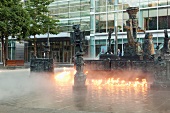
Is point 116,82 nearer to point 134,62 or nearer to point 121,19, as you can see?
point 134,62

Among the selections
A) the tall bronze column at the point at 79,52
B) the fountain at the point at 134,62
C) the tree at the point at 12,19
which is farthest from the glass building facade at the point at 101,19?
the tall bronze column at the point at 79,52

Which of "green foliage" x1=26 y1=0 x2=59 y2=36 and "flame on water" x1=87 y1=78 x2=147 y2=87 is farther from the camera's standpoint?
"green foliage" x1=26 y1=0 x2=59 y2=36

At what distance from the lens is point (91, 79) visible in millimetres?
18203

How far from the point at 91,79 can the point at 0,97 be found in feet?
26.8

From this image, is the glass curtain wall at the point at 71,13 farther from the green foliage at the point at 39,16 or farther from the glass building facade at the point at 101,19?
the green foliage at the point at 39,16

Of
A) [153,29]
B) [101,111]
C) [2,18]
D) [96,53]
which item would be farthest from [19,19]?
[101,111]

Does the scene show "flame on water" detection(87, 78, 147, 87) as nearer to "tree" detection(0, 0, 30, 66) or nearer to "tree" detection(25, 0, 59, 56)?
"tree" detection(0, 0, 30, 66)

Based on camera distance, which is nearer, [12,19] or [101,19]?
[12,19]

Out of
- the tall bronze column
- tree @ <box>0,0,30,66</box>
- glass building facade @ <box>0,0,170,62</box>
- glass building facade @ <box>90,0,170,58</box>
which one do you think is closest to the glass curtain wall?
glass building facade @ <box>0,0,170,62</box>

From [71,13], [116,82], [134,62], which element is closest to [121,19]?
[71,13]

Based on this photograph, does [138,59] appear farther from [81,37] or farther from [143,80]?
[81,37]

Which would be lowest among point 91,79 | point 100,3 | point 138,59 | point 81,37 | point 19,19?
point 91,79

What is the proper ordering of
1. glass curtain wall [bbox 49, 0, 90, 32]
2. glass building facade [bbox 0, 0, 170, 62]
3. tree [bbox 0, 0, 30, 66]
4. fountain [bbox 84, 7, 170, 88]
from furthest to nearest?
glass curtain wall [bbox 49, 0, 90, 32] < glass building facade [bbox 0, 0, 170, 62] < tree [bbox 0, 0, 30, 66] < fountain [bbox 84, 7, 170, 88]

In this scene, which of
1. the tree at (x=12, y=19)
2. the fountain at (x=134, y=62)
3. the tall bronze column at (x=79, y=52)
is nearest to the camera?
the fountain at (x=134, y=62)
